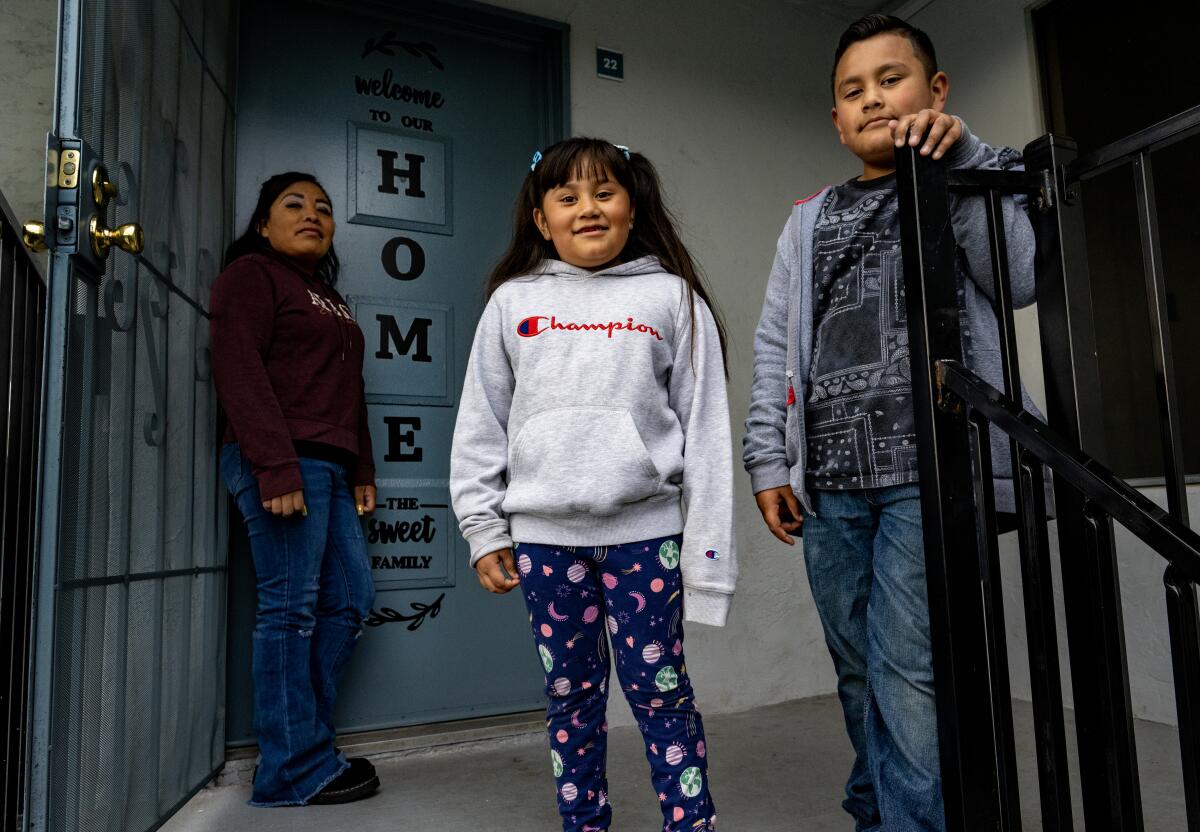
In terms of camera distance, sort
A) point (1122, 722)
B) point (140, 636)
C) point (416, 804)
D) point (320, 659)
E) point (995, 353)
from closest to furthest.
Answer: point (1122, 722), point (995, 353), point (140, 636), point (416, 804), point (320, 659)

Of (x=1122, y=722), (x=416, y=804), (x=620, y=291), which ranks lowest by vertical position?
(x=416, y=804)

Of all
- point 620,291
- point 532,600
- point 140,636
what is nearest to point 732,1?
point 620,291

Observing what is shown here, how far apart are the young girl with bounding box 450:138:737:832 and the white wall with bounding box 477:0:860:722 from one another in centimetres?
143

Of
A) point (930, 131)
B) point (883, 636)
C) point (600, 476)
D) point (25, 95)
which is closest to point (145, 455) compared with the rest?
point (600, 476)

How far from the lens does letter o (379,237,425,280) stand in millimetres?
2711

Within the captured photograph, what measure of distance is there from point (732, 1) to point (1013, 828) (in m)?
3.05

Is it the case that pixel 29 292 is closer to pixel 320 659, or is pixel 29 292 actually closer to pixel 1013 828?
pixel 320 659

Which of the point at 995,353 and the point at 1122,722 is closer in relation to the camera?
the point at 1122,722

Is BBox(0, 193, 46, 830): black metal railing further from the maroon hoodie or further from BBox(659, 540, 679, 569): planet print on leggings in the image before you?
BBox(659, 540, 679, 569): planet print on leggings

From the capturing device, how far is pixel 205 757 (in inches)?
85.9

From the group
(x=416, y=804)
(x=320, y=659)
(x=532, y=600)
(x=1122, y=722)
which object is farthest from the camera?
(x=320, y=659)

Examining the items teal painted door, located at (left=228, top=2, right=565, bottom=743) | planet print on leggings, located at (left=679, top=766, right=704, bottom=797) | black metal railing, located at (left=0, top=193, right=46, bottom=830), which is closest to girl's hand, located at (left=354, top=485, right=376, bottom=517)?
teal painted door, located at (left=228, top=2, right=565, bottom=743)

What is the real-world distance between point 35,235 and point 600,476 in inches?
38.3

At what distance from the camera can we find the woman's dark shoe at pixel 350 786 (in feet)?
6.91
